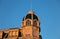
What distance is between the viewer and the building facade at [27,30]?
77625 mm

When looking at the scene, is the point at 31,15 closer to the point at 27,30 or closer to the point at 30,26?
the point at 30,26

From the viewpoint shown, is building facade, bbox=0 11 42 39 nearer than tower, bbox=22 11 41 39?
No

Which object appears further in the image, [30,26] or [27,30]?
[30,26]

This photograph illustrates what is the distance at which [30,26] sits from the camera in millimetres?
78438

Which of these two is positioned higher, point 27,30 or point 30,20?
point 30,20

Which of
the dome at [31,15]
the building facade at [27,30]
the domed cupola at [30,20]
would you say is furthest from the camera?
the dome at [31,15]

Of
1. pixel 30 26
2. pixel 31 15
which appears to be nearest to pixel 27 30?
pixel 30 26

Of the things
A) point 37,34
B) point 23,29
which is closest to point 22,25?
point 23,29

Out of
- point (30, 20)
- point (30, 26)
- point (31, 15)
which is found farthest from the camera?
point (31, 15)

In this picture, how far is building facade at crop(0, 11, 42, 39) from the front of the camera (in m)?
77.6

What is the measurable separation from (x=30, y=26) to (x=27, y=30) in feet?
6.04

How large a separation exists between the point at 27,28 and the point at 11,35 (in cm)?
698

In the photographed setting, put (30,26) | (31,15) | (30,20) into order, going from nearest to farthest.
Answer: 1. (30,26)
2. (30,20)
3. (31,15)

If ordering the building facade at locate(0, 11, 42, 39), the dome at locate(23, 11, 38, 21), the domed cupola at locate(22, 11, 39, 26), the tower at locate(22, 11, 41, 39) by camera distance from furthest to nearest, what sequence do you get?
the dome at locate(23, 11, 38, 21) < the domed cupola at locate(22, 11, 39, 26) < the building facade at locate(0, 11, 42, 39) < the tower at locate(22, 11, 41, 39)
